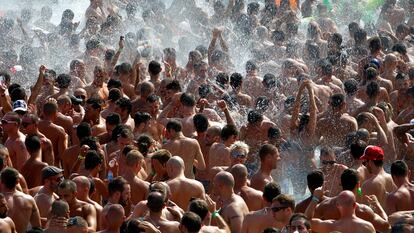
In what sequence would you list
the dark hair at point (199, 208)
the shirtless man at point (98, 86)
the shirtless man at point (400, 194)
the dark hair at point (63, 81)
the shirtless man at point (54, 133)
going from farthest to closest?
the shirtless man at point (98, 86)
the dark hair at point (63, 81)
the shirtless man at point (54, 133)
the shirtless man at point (400, 194)
the dark hair at point (199, 208)

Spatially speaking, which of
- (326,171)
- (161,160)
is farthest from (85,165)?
(326,171)

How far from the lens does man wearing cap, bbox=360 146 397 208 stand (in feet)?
39.7

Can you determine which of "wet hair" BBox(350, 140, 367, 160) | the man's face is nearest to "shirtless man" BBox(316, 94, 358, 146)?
"wet hair" BBox(350, 140, 367, 160)

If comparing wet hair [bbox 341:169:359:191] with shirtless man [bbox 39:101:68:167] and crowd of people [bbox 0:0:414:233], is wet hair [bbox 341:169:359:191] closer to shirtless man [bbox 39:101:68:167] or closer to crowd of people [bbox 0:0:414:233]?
crowd of people [bbox 0:0:414:233]

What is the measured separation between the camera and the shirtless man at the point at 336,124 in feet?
48.1

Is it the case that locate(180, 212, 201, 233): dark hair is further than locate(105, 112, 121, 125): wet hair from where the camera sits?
No

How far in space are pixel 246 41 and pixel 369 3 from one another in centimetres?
450

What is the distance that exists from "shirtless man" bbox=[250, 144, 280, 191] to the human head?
176cm

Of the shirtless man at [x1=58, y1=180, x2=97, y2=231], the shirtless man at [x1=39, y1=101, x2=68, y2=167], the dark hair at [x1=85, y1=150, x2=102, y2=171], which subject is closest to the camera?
the shirtless man at [x1=58, y1=180, x2=97, y2=231]

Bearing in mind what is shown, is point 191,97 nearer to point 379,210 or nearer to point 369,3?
point 379,210

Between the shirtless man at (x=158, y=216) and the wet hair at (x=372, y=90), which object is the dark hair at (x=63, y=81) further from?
the shirtless man at (x=158, y=216)

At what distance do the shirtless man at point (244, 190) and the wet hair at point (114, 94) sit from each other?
3.04m

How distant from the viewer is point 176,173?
1190 cm

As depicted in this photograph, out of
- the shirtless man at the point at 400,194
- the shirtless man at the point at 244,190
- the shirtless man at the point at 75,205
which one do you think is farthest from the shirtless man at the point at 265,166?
the shirtless man at the point at 75,205
